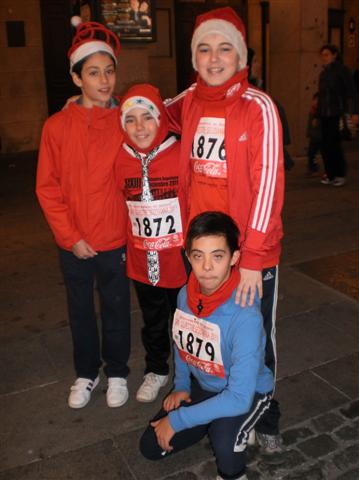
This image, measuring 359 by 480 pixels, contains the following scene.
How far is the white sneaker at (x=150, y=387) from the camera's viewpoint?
333 centimetres

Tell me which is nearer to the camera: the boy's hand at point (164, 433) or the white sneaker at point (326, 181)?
the boy's hand at point (164, 433)

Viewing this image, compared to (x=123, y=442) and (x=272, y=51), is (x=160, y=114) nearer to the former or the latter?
(x=123, y=442)

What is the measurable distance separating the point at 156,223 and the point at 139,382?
1.13 m

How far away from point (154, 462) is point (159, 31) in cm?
978

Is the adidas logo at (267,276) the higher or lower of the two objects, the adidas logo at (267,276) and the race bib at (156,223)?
the lower

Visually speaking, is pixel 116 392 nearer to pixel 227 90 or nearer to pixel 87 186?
pixel 87 186

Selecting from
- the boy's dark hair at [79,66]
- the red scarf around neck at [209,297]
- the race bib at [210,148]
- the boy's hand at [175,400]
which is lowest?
the boy's hand at [175,400]

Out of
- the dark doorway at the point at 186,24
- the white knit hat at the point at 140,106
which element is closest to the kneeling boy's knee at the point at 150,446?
the white knit hat at the point at 140,106

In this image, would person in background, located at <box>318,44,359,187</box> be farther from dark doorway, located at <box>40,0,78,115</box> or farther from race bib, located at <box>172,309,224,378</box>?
race bib, located at <box>172,309,224,378</box>

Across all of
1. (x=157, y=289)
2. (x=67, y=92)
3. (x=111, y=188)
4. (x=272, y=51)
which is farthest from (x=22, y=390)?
(x=67, y=92)

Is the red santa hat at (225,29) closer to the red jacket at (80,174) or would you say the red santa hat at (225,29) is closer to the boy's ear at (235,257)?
the red jacket at (80,174)

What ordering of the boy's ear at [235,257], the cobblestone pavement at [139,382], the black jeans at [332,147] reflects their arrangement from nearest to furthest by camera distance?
the boy's ear at [235,257], the cobblestone pavement at [139,382], the black jeans at [332,147]

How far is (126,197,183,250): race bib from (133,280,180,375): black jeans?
281 millimetres

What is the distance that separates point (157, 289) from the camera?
3.21 metres
